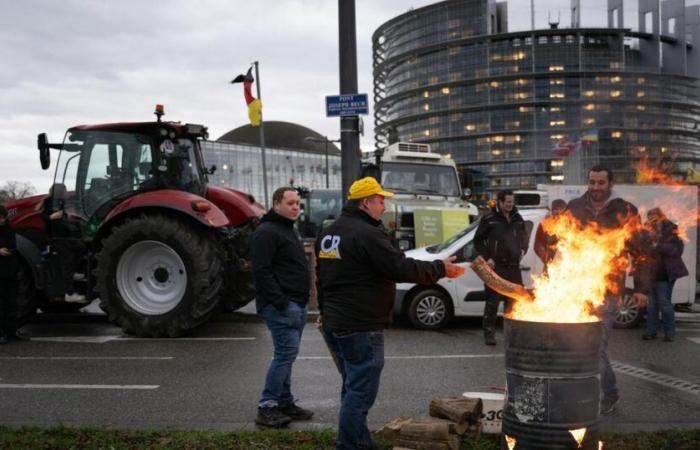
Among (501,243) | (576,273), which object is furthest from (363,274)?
(501,243)

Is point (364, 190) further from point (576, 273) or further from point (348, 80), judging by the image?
point (348, 80)

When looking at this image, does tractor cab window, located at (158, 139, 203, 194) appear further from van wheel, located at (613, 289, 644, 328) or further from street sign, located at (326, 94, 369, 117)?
van wheel, located at (613, 289, 644, 328)

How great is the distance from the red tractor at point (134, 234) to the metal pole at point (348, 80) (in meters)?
1.76

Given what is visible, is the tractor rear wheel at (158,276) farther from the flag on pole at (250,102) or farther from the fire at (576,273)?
the flag on pole at (250,102)

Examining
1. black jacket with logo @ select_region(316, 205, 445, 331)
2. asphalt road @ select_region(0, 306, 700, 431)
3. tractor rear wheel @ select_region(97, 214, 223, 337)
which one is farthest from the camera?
tractor rear wheel @ select_region(97, 214, 223, 337)

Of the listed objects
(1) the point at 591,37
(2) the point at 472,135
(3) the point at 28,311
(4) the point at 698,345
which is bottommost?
(4) the point at 698,345

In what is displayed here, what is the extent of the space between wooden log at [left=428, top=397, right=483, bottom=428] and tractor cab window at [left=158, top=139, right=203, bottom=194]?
621cm

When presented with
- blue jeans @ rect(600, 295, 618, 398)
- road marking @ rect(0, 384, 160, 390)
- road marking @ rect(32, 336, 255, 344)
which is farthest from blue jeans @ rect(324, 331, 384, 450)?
road marking @ rect(32, 336, 255, 344)

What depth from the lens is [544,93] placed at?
103 m

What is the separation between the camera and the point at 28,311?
9289mm

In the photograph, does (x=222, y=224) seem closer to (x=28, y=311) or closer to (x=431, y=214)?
(x=28, y=311)

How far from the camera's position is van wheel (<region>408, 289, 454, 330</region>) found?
31.8ft

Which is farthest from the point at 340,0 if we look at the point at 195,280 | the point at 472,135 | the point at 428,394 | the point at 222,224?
the point at 472,135

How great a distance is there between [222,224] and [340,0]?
3.86m
